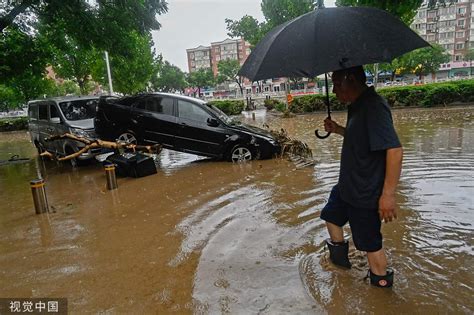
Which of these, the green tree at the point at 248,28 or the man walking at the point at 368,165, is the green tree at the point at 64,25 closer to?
the man walking at the point at 368,165

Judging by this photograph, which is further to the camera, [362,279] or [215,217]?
[215,217]

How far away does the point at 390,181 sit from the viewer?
2.33 m

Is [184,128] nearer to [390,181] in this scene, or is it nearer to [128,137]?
[128,137]

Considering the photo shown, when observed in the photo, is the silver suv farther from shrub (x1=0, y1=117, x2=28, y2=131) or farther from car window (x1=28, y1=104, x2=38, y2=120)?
shrub (x1=0, y1=117, x2=28, y2=131)

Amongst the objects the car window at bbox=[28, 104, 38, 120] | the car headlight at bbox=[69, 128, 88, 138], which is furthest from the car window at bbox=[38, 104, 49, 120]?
the car headlight at bbox=[69, 128, 88, 138]

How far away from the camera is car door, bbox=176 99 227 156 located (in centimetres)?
819

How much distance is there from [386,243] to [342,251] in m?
0.82

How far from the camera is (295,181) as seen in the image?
6383 millimetres

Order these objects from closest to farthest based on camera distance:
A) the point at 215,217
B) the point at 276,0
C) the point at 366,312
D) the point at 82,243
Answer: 1. the point at 366,312
2. the point at 82,243
3. the point at 215,217
4. the point at 276,0

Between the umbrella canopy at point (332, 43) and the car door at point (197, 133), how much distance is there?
5.53m

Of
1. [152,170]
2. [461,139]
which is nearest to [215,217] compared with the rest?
[152,170]

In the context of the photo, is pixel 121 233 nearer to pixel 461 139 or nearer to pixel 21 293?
pixel 21 293

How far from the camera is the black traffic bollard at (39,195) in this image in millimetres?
5443

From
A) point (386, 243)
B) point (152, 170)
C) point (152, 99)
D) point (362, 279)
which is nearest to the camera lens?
point (362, 279)
